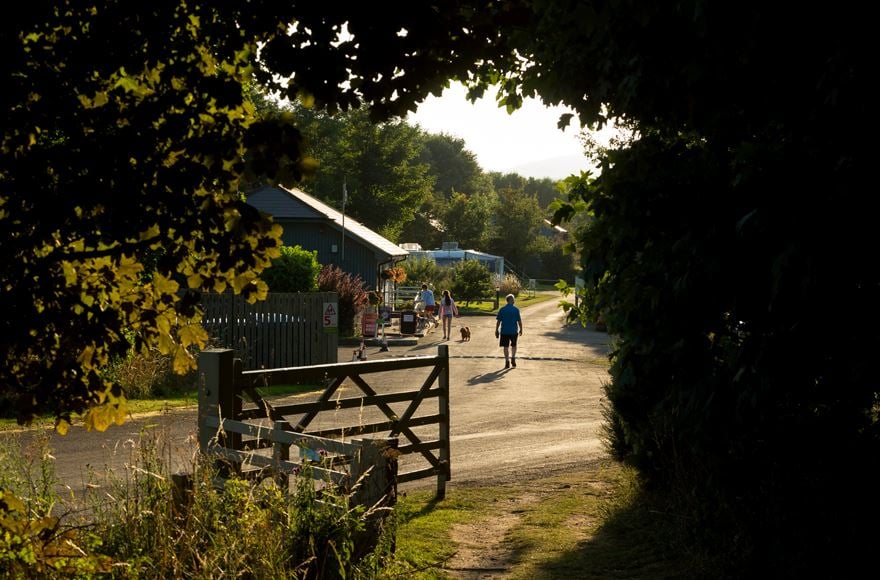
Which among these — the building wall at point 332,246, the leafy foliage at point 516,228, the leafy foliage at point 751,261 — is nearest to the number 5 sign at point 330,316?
the leafy foliage at point 751,261

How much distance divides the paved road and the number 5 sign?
1.53 m

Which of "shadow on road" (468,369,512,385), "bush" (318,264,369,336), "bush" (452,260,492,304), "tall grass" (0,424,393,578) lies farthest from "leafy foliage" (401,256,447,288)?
"tall grass" (0,424,393,578)

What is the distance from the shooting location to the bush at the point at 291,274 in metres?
24.9

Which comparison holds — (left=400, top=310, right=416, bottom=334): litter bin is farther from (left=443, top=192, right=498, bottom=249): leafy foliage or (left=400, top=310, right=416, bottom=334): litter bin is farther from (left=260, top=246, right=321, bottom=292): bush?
(left=443, top=192, right=498, bottom=249): leafy foliage

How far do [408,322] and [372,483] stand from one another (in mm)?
25629

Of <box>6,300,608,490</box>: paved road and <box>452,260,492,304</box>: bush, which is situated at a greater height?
<box>452,260,492,304</box>: bush

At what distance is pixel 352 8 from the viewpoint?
3434 mm

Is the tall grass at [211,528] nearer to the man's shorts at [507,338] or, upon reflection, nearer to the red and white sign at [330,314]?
the red and white sign at [330,314]

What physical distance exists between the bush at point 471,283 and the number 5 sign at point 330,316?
33374 millimetres

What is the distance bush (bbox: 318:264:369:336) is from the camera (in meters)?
29.8

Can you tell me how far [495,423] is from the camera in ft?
48.1

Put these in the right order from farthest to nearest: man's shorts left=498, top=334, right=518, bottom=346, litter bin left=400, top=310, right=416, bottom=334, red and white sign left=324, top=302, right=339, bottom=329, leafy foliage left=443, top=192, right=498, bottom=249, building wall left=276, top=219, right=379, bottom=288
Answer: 1. leafy foliage left=443, top=192, right=498, bottom=249
2. building wall left=276, top=219, right=379, bottom=288
3. litter bin left=400, top=310, right=416, bottom=334
4. man's shorts left=498, top=334, right=518, bottom=346
5. red and white sign left=324, top=302, right=339, bottom=329

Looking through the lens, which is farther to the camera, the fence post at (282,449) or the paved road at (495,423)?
the paved road at (495,423)

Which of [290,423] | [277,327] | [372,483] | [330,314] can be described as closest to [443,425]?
[290,423]
